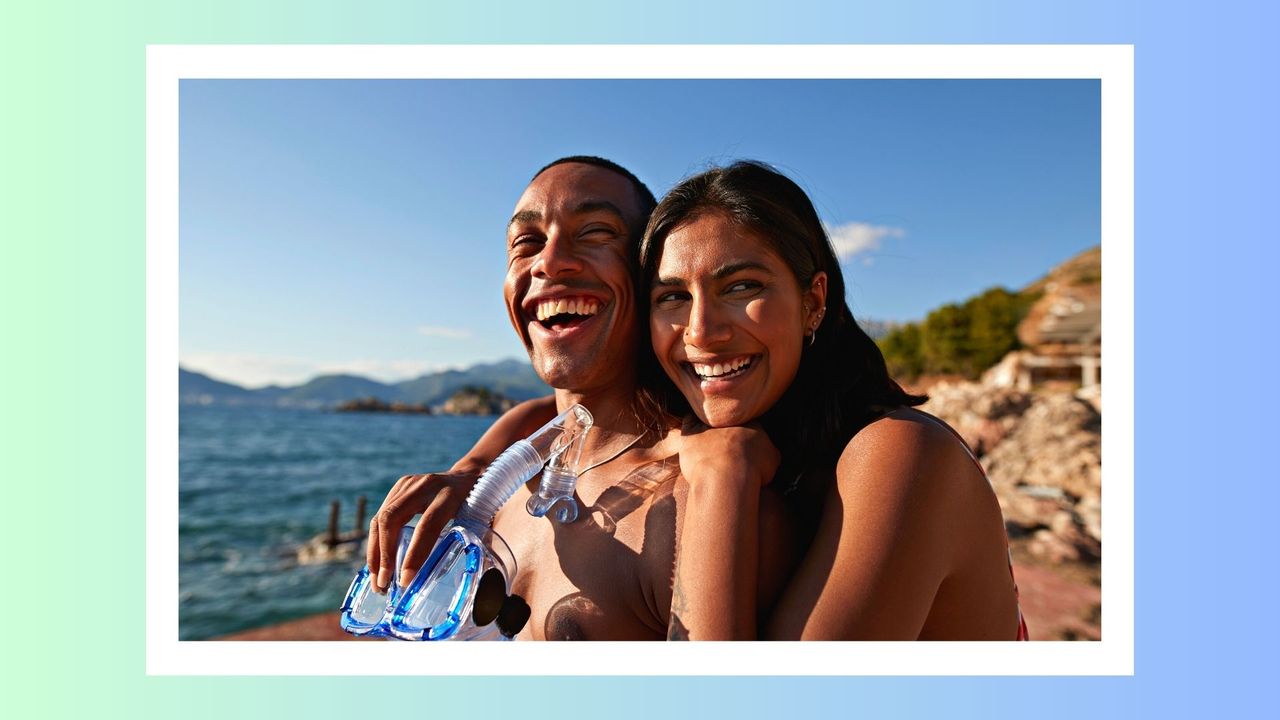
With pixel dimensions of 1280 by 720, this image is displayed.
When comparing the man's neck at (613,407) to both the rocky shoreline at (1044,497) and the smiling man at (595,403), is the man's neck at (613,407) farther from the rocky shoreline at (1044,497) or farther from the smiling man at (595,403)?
the rocky shoreline at (1044,497)

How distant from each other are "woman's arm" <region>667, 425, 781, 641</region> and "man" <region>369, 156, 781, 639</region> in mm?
285

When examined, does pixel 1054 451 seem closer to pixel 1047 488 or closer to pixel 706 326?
pixel 1047 488

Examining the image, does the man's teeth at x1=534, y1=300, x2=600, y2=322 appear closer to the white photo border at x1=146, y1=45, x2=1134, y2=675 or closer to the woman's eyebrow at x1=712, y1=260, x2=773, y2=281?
the woman's eyebrow at x1=712, y1=260, x2=773, y2=281

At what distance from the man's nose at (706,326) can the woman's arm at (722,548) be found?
269mm

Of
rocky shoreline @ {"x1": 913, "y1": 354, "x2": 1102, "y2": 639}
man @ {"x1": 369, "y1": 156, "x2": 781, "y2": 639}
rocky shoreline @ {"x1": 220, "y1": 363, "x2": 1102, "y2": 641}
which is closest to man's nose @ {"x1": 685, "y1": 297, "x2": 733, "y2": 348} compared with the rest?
man @ {"x1": 369, "y1": 156, "x2": 781, "y2": 639}

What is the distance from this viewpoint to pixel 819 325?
6.89 ft

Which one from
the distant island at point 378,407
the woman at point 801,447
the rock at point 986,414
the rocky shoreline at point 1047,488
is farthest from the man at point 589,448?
the distant island at point 378,407

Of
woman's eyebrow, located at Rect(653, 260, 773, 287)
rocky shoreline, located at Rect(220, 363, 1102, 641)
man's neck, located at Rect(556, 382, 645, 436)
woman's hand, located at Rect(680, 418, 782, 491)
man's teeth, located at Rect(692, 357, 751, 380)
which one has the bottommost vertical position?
rocky shoreline, located at Rect(220, 363, 1102, 641)

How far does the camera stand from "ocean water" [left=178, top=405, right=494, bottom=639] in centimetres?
2258

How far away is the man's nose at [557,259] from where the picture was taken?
2.26m
